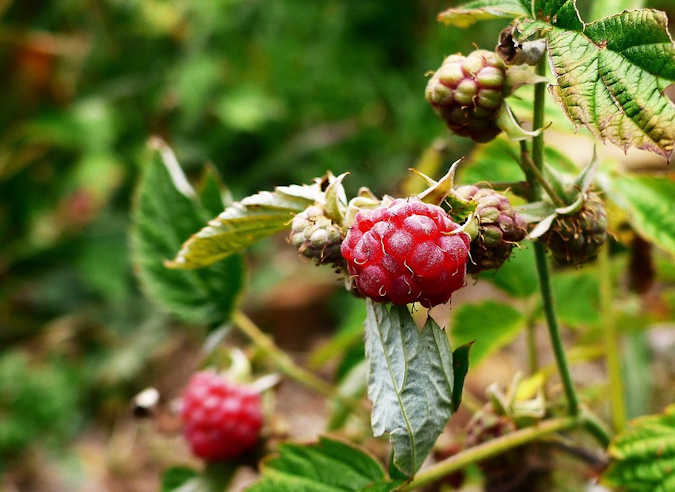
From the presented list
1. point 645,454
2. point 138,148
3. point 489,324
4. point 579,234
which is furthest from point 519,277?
point 138,148

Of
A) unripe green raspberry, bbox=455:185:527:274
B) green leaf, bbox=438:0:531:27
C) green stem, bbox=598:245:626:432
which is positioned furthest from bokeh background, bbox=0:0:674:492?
unripe green raspberry, bbox=455:185:527:274

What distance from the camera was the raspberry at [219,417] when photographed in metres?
0.97

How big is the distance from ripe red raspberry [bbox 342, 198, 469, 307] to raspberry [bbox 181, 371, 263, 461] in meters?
0.48

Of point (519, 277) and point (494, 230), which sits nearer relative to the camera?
point (494, 230)

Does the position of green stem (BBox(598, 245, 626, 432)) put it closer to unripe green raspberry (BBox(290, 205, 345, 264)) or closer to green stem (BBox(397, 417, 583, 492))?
green stem (BBox(397, 417, 583, 492))

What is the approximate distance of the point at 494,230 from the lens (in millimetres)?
579

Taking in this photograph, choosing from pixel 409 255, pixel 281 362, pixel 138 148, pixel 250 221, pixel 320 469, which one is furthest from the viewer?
pixel 138 148

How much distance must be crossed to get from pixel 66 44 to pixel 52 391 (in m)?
1.32

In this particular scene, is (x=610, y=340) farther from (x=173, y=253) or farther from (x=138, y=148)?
(x=138, y=148)

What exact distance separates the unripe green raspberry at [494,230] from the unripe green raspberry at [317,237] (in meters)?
0.12

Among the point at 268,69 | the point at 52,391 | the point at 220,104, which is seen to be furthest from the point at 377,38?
the point at 52,391

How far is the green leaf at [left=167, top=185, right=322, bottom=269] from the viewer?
667 mm

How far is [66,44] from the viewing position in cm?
256

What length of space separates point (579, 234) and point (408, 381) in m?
0.21
